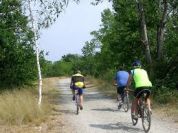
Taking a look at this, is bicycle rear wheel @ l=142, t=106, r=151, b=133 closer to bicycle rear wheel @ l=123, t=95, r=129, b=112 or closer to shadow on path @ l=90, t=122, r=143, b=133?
shadow on path @ l=90, t=122, r=143, b=133

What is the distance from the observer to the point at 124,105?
66.6ft

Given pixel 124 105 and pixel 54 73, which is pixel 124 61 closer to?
pixel 124 105

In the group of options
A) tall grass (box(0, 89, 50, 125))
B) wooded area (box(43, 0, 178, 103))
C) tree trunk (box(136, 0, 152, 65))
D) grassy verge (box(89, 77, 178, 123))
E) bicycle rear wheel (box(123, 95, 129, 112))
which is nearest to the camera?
tall grass (box(0, 89, 50, 125))

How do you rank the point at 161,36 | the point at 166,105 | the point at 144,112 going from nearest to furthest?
the point at 144,112 < the point at 166,105 < the point at 161,36

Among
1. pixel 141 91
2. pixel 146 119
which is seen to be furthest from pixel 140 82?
pixel 146 119

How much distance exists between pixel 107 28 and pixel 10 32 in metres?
25.5

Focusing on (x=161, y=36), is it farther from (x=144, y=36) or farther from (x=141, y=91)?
(x=141, y=91)

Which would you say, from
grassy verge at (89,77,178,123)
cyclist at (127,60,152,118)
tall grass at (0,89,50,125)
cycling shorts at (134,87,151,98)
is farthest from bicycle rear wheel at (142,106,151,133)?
tall grass at (0,89,50,125)

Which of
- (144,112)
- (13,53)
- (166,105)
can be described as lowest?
(166,105)

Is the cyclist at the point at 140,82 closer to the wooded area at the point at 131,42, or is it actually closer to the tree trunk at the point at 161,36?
the wooded area at the point at 131,42

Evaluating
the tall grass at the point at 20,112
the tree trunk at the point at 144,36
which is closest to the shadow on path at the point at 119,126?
the tall grass at the point at 20,112

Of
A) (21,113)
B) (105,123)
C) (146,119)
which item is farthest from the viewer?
(21,113)

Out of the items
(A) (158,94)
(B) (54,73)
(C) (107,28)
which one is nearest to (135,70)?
(A) (158,94)

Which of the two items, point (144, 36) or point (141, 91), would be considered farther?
point (144, 36)
